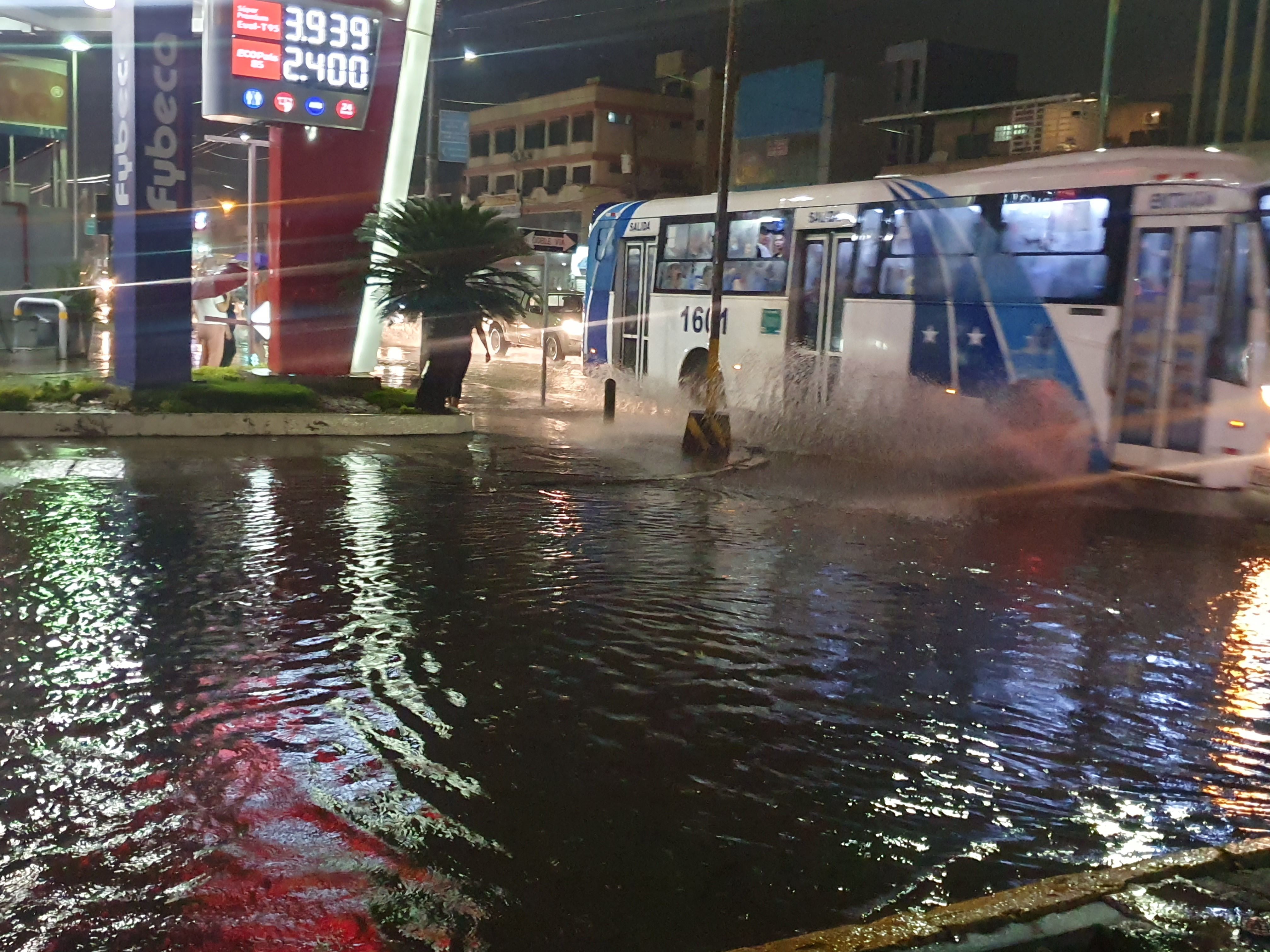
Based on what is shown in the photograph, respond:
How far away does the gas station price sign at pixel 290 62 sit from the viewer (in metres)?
15.6

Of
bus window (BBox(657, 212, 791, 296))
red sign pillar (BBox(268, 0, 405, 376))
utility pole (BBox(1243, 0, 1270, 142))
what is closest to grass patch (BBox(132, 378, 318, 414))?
red sign pillar (BBox(268, 0, 405, 376))

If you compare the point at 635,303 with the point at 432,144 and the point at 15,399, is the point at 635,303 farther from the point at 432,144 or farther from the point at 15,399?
the point at 15,399

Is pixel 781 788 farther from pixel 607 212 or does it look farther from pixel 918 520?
pixel 607 212

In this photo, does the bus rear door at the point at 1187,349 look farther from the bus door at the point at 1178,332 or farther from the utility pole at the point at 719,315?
the utility pole at the point at 719,315

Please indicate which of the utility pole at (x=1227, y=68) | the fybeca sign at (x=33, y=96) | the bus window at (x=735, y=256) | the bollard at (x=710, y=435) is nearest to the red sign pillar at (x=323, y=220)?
the bus window at (x=735, y=256)

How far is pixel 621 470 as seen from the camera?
1290 cm

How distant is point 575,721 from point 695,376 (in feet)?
45.8

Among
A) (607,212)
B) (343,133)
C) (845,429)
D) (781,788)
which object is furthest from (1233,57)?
(781,788)

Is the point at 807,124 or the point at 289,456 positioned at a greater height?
the point at 807,124

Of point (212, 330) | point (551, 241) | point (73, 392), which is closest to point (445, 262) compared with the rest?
point (551, 241)

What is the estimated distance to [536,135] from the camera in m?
59.4

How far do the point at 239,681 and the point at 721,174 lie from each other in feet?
33.4

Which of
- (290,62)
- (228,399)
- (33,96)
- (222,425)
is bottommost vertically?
(222,425)

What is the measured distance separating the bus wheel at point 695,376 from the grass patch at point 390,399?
15.3ft
